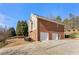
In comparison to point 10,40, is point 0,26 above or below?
above

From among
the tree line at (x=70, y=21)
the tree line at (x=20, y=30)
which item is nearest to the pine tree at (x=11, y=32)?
the tree line at (x=20, y=30)

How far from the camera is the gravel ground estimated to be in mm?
2369

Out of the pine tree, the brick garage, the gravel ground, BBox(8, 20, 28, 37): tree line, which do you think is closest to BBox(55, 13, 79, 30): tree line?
the brick garage

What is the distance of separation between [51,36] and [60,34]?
10 cm

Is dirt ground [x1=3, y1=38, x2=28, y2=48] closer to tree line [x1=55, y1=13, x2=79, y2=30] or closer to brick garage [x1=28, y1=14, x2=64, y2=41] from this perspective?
brick garage [x1=28, y1=14, x2=64, y2=41]

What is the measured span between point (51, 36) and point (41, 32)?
0.12 m

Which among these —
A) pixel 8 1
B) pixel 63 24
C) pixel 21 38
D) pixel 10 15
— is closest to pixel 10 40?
pixel 21 38

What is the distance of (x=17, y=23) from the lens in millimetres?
2381

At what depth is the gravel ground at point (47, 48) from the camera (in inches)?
93.3

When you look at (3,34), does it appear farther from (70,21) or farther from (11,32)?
(70,21)

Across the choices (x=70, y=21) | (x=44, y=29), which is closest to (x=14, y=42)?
(x=44, y=29)

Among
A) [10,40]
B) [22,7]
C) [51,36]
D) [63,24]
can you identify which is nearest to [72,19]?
[63,24]
